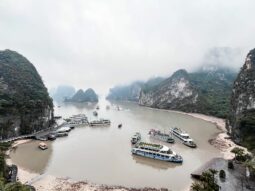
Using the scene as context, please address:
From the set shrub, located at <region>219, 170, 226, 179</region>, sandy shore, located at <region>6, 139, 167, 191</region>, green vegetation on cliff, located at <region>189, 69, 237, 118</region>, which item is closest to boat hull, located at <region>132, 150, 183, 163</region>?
shrub, located at <region>219, 170, 226, 179</region>

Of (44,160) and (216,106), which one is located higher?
(216,106)

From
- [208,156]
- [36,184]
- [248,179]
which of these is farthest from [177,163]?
[36,184]

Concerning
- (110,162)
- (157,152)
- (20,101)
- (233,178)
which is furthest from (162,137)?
(20,101)

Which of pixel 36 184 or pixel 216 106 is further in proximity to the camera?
pixel 216 106

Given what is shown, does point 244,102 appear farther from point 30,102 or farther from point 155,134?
point 30,102

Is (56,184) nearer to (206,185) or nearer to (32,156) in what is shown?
(32,156)

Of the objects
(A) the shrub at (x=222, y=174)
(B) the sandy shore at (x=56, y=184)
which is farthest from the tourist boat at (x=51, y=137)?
(A) the shrub at (x=222, y=174)

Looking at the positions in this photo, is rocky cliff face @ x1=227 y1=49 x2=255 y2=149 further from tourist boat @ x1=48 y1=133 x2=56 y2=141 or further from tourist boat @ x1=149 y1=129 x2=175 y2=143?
tourist boat @ x1=48 y1=133 x2=56 y2=141

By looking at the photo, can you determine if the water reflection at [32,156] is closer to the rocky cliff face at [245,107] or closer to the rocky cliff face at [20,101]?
the rocky cliff face at [20,101]
